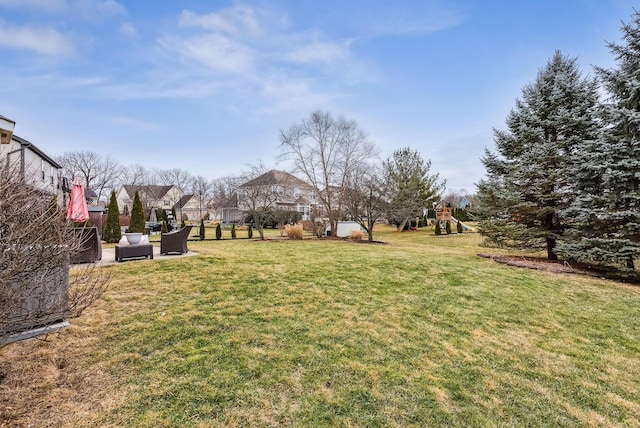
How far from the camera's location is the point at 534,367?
3.41m

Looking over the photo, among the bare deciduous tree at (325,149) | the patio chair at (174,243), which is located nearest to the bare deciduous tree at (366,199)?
the bare deciduous tree at (325,149)

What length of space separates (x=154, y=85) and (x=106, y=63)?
1.90 m

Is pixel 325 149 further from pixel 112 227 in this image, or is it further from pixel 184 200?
pixel 184 200

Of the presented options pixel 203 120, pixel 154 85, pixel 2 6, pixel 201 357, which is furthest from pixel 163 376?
pixel 203 120

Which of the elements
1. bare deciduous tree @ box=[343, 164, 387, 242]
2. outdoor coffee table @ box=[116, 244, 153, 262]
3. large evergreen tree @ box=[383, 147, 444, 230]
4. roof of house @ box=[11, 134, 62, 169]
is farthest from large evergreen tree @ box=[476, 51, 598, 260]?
roof of house @ box=[11, 134, 62, 169]

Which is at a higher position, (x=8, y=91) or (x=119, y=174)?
(x=119, y=174)

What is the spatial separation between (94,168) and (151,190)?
34.6ft

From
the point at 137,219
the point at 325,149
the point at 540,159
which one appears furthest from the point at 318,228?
the point at 540,159

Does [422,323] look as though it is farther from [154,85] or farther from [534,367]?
[154,85]

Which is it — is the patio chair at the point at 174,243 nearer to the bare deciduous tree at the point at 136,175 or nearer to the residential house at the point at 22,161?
the residential house at the point at 22,161

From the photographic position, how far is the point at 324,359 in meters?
3.28

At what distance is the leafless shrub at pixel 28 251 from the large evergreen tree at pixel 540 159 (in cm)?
1138

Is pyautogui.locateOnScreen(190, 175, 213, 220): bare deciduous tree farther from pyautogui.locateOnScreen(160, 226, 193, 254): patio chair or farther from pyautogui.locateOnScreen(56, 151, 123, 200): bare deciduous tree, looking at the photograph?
pyautogui.locateOnScreen(160, 226, 193, 254): patio chair

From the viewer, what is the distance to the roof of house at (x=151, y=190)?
46838 mm
